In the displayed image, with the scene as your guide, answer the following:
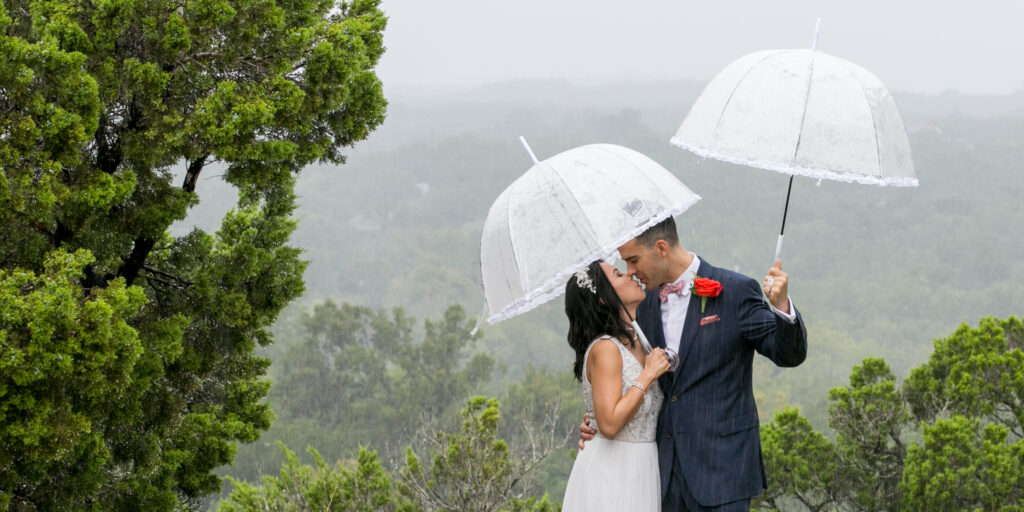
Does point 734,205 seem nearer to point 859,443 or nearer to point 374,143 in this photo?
point 374,143

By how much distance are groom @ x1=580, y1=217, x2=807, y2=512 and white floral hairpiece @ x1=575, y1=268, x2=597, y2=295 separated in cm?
13

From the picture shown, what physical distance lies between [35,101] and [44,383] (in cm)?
160

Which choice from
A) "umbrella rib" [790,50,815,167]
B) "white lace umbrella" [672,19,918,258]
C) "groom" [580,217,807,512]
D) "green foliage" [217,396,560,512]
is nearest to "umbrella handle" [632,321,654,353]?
"groom" [580,217,807,512]

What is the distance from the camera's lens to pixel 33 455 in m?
5.24

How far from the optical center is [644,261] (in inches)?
112

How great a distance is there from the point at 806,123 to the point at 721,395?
858 millimetres

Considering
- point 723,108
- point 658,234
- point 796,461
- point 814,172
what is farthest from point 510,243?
point 796,461

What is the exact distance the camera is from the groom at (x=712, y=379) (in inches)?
110

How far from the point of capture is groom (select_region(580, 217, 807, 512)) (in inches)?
110

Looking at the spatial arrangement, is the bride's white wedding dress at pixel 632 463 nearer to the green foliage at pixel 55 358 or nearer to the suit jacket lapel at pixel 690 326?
the suit jacket lapel at pixel 690 326

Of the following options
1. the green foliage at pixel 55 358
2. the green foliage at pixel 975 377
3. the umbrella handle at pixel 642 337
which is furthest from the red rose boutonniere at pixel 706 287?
the green foliage at pixel 975 377

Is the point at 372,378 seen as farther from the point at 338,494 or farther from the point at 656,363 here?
the point at 656,363

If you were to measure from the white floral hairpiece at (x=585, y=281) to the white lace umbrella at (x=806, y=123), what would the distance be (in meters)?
0.50

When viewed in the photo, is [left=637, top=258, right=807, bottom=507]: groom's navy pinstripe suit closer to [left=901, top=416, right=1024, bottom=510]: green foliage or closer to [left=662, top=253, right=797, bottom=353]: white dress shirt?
[left=662, top=253, right=797, bottom=353]: white dress shirt
